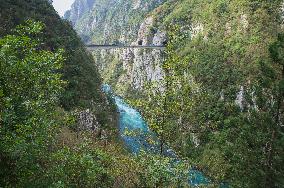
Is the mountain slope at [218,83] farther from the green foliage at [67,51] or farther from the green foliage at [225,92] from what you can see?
the green foliage at [67,51]

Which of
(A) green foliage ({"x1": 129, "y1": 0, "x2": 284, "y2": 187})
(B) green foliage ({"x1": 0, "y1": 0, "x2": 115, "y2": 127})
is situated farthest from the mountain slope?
(B) green foliage ({"x1": 0, "y1": 0, "x2": 115, "y2": 127})

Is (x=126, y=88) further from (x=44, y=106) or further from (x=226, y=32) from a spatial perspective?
(x=44, y=106)

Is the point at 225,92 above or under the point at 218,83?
under

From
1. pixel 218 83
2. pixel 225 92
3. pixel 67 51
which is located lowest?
pixel 225 92

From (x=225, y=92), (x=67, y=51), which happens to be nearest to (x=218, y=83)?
(x=225, y=92)

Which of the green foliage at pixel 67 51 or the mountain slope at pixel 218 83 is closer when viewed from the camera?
the mountain slope at pixel 218 83

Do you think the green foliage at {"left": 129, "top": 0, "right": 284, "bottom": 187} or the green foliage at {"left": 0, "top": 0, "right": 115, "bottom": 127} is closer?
the green foliage at {"left": 129, "top": 0, "right": 284, "bottom": 187}

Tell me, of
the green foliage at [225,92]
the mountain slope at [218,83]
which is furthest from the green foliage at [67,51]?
the green foliage at [225,92]

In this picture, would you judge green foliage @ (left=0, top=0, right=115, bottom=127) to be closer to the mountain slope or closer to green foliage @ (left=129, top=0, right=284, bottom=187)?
the mountain slope

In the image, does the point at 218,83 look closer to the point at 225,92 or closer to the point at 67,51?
the point at 225,92

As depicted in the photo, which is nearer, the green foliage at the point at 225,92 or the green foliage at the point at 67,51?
the green foliage at the point at 225,92

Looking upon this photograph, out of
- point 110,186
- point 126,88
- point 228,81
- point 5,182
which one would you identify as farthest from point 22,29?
point 126,88
